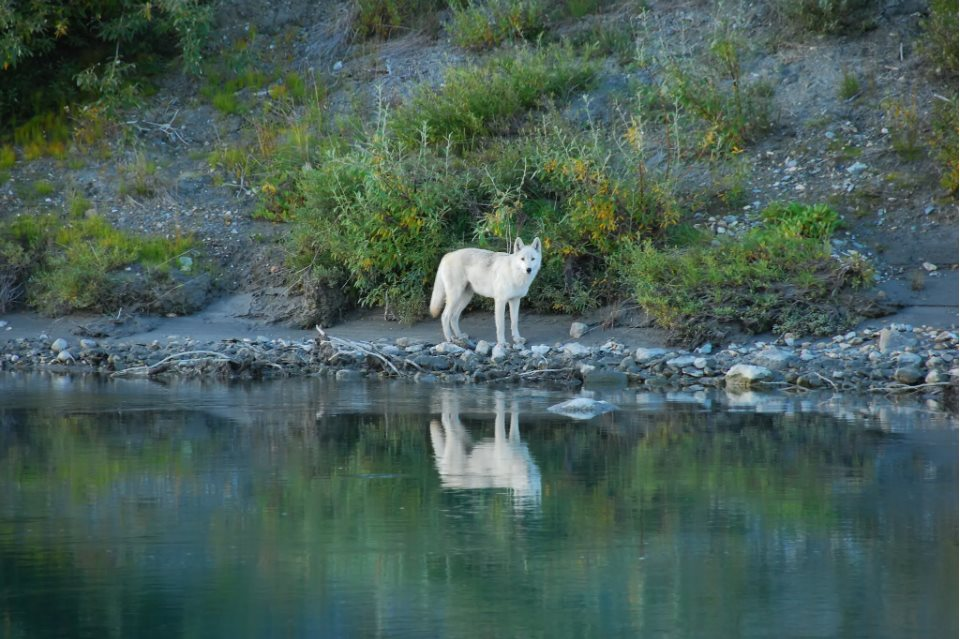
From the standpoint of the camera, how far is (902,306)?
578 inches

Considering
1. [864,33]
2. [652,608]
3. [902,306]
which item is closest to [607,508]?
[652,608]

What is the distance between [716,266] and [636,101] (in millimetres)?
5511

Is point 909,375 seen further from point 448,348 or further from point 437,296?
point 437,296

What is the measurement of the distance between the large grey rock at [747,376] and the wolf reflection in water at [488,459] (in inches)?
116

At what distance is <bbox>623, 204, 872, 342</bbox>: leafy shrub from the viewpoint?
14.4 metres

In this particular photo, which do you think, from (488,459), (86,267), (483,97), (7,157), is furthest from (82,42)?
(488,459)

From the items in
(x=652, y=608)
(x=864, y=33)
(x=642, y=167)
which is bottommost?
(x=652, y=608)

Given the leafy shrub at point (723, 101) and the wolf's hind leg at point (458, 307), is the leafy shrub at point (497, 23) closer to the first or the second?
the leafy shrub at point (723, 101)

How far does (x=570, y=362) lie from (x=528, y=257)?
134 cm

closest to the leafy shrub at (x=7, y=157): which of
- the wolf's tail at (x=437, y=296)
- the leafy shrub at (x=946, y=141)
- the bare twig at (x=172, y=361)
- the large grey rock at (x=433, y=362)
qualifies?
the bare twig at (x=172, y=361)

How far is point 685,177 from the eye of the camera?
17766 mm

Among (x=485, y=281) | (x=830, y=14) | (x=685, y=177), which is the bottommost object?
(x=485, y=281)

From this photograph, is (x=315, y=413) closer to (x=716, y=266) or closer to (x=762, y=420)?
(x=762, y=420)

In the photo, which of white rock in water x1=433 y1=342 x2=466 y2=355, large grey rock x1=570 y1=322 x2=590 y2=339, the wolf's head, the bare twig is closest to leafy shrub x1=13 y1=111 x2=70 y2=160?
the bare twig
